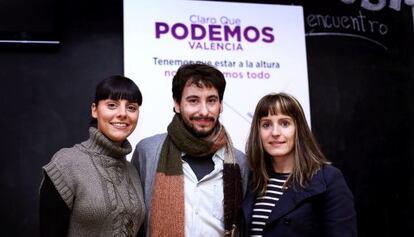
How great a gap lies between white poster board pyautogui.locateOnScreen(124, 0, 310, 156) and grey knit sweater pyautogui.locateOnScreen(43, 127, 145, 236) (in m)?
1.02

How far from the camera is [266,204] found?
1.79 meters

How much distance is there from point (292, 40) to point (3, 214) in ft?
7.69

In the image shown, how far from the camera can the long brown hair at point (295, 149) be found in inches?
70.1

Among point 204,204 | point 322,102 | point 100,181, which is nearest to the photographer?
point 100,181

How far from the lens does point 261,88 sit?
9.95 ft

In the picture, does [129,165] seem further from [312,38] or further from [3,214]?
[312,38]

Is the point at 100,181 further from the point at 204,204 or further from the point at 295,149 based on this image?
the point at 295,149

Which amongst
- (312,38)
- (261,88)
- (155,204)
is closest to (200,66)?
(155,204)

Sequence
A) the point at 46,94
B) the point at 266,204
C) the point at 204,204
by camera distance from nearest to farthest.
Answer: the point at 266,204
the point at 204,204
the point at 46,94

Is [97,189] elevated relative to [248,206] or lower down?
elevated

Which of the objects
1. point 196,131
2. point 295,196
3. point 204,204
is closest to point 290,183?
point 295,196

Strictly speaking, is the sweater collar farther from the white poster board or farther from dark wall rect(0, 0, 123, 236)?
dark wall rect(0, 0, 123, 236)

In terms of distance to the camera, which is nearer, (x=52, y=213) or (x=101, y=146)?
(x=52, y=213)

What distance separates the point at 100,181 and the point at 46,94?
1.41m
